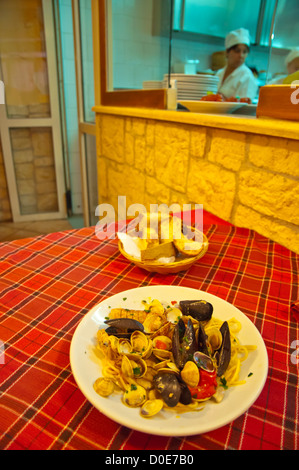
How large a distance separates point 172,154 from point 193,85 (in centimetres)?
49

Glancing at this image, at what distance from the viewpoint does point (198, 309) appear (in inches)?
24.5

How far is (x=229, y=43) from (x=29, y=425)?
3543mm

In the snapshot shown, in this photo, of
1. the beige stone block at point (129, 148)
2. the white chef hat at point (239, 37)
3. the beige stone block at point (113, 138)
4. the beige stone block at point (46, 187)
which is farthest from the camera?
the beige stone block at point (46, 187)

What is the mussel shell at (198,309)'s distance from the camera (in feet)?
2.01

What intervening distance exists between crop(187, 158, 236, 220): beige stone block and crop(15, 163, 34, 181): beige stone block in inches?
103

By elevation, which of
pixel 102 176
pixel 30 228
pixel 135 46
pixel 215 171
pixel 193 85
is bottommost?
pixel 30 228

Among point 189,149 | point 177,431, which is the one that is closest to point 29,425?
point 177,431

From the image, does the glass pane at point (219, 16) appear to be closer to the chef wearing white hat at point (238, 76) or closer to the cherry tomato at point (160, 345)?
the chef wearing white hat at point (238, 76)

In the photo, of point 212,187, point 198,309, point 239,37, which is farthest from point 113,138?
point 198,309

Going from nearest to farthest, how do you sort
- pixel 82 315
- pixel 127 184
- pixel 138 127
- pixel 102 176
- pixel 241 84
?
pixel 82 315
pixel 138 127
pixel 127 184
pixel 102 176
pixel 241 84

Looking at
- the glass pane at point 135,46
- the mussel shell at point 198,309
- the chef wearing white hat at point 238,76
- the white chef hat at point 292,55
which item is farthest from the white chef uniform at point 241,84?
the mussel shell at point 198,309

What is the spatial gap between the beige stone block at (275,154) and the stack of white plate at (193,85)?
0.84 m

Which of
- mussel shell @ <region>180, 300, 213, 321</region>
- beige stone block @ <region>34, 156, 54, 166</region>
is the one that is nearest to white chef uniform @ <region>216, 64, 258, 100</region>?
beige stone block @ <region>34, 156, 54, 166</region>

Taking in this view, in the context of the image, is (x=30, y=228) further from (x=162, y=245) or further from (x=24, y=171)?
(x=162, y=245)
